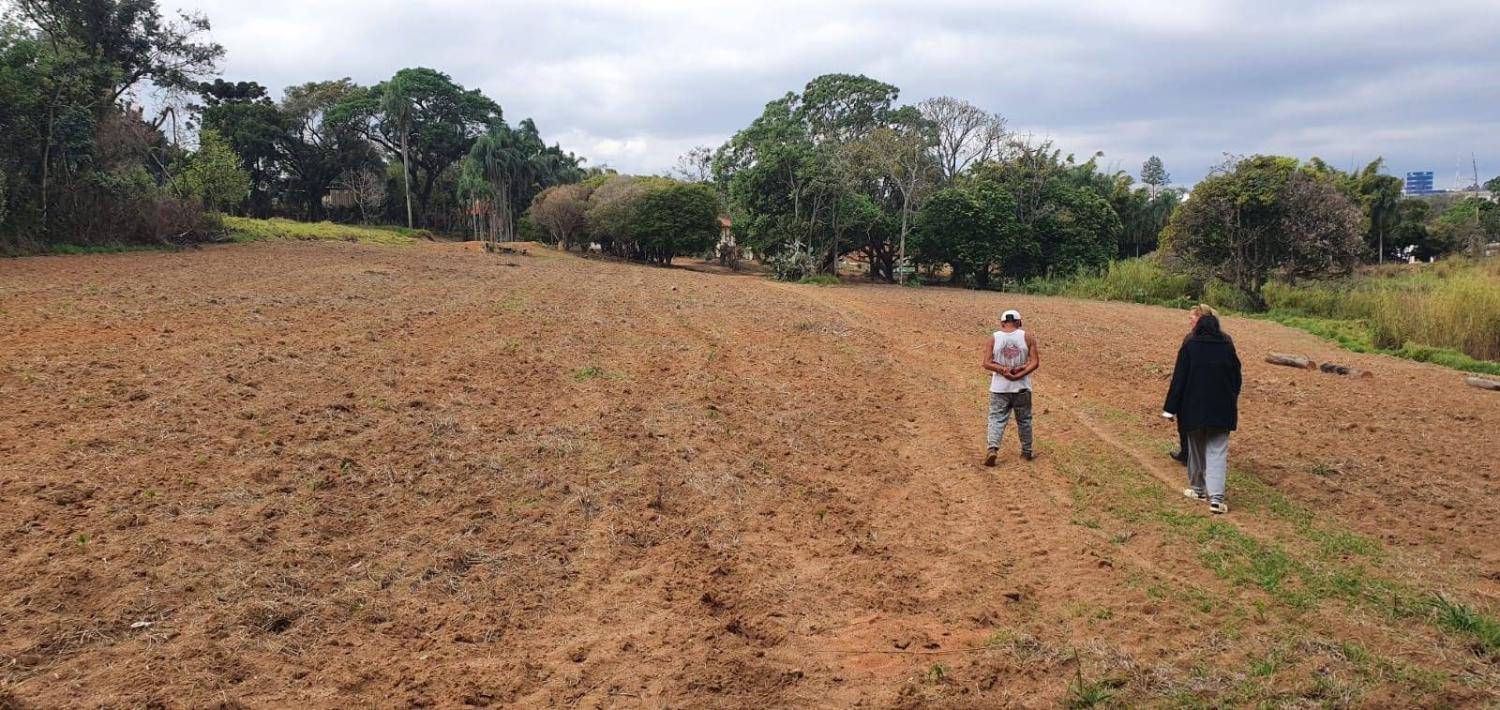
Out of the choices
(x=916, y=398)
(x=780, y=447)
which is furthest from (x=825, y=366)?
(x=780, y=447)

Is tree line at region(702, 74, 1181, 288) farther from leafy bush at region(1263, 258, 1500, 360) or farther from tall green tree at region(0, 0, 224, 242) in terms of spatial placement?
tall green tree at region(0, 0, 224, 242)

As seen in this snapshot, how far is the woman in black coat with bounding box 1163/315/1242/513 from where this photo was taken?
5.91 m

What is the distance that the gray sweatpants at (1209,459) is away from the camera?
5918 millimetres

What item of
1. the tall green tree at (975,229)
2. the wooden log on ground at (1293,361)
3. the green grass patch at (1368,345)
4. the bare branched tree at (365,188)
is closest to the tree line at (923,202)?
the tall green tree at (975,229)

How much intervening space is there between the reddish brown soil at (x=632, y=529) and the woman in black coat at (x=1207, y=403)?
0.33 meters

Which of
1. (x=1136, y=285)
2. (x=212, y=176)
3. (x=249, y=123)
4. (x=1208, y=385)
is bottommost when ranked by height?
(x=1208, y=385)

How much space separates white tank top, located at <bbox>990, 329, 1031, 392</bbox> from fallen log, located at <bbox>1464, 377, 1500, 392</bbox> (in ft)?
28.5

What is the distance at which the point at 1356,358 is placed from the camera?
550 inches

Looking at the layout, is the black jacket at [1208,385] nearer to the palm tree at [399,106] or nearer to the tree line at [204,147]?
the tree line at [204,147]

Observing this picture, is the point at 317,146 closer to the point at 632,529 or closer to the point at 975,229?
the point at 975,229

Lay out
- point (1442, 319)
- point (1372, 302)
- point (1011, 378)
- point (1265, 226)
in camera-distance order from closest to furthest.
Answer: point (1011, 378), point (1442, 319), point (1372, 302), point (1265, 226)

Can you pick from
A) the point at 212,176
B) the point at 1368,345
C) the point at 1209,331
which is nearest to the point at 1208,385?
the point at 1209,331

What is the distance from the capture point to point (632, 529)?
5.29 m

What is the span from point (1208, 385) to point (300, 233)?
134 feet
